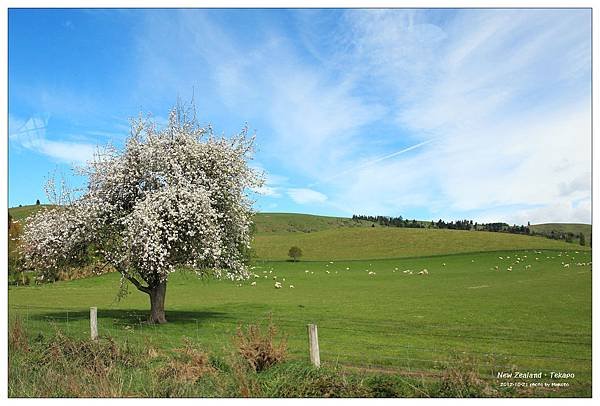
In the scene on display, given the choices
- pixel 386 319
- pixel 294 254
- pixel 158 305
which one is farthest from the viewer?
pixel 294 254

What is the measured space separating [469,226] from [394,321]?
10889 cm

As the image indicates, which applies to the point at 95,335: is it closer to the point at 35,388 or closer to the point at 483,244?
A: the point at 35,388

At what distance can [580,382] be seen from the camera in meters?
10.4

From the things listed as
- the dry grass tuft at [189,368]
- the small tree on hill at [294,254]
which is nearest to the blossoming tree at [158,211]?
the dry grass tuft at [189,368]

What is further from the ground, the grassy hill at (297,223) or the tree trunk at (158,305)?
the grassy hill at (297,223)

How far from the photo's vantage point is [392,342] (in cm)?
1798

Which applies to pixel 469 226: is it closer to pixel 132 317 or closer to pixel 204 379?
pixel 132 317

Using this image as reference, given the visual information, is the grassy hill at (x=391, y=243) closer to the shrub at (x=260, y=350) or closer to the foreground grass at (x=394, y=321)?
the foreground grass at (x=394, y=321)

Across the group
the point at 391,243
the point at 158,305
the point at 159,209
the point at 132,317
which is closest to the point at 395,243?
the point at 391,243

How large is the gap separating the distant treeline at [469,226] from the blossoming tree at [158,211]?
70859 mm

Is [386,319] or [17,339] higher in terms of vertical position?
[17,339]

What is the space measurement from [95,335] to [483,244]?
89088 millimetres

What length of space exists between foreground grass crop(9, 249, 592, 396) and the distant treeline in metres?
53.6

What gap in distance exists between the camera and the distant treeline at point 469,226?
3790 inches
